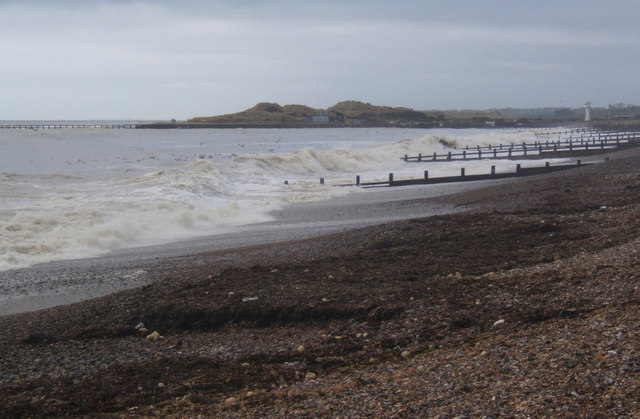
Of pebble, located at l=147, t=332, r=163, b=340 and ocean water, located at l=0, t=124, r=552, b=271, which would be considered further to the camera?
ocean water, located at l=0, t=124, r=552, b=271

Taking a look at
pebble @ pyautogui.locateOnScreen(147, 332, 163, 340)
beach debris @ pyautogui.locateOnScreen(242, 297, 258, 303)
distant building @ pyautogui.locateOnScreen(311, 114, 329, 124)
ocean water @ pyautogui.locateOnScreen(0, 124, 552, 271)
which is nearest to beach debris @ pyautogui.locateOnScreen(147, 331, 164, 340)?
pebble @ pyautogui.locateOnScreen(147, 332, 163, 340)

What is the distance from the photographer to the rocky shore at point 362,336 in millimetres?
5453

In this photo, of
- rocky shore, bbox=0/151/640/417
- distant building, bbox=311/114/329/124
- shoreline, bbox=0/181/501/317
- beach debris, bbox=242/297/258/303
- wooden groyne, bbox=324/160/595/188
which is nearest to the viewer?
rocky shore, bbox=0/151/640/417

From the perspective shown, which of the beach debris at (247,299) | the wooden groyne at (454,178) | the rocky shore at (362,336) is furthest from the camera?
the wooden groyne at (454,178)

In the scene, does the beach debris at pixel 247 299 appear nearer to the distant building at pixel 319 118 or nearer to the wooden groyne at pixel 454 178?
the wooden groyne at pixel 454 178

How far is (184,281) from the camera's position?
11148 millimetres

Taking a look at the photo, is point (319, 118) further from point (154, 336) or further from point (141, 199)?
point (154, 336)

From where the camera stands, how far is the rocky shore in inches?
215

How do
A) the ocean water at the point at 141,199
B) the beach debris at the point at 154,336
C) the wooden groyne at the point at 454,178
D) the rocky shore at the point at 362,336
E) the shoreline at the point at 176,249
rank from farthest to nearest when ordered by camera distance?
the wooden groyne at the point at 454,178 → the ocean water at the point at 141,199 → the shoreline at the point at 176,249 → the beach debris at the point at 154,336 → the rocky shore at the point at 362,336

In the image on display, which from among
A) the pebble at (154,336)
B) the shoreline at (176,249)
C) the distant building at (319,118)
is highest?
the distant building at (319,118)

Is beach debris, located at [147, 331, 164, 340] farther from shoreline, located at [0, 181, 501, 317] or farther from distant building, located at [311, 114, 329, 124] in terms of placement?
distant building, located at [311, 114, 329, 124]

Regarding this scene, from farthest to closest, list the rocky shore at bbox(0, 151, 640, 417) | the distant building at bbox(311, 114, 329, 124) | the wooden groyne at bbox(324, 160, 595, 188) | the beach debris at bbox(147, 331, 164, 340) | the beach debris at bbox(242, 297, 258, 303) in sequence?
1. the distant building at bbox(311, 114, 329, 124)
2. the wooden groyne at bbox(324, 160, 595, 188)
3. the beach debris at bbox(242, 297, 258, 303)
4. the beach debris at bbox(147, 331, 164, 340)
5. the rocky shore at bbox(0, 151, 640, 417)

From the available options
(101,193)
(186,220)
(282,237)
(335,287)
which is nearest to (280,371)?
(335,287)

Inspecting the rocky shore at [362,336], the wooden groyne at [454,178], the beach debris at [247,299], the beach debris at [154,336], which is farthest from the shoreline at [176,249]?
the wooden groyne at [454,178]
